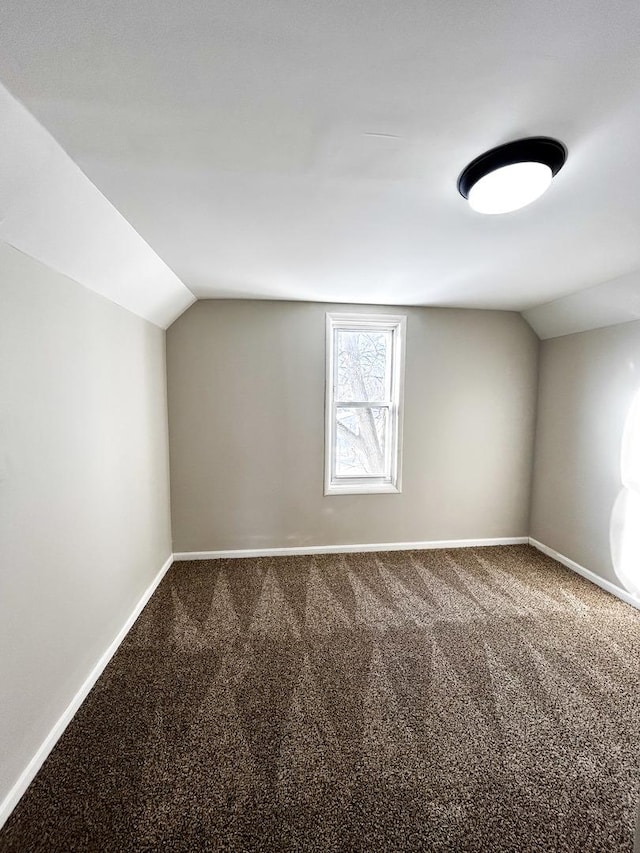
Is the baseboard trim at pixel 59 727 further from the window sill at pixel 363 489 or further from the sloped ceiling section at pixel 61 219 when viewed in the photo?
the sloped ceiling section at pixel 61 219

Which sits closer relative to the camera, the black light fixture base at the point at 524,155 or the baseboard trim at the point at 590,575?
the black light fixture base at the point at 524,155

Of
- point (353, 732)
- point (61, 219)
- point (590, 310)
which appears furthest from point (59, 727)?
point (590, 310)

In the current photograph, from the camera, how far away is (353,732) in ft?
4.91

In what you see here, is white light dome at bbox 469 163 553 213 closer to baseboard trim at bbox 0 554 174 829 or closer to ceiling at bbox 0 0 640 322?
ceiling at bbox 0 0 640 322

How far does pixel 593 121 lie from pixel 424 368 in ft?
7.37

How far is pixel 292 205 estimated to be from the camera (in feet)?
4.78

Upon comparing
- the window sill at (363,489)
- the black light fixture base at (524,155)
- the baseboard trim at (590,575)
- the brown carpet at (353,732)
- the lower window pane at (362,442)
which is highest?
the black light fixture base at (524,155)

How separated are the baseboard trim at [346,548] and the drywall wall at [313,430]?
0.05m

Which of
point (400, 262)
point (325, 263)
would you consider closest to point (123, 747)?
point (325, 263)

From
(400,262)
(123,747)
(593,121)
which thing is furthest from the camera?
(400,262)

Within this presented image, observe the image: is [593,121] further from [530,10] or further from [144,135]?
[144,135]

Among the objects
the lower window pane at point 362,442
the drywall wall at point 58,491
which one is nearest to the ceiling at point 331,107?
the drywall wall at point 58,491

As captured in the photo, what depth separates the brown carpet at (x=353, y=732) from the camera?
3.84ft

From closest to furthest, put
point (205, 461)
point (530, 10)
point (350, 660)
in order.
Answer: point (530, 10) < point (350, 660) < point (205, 461)
